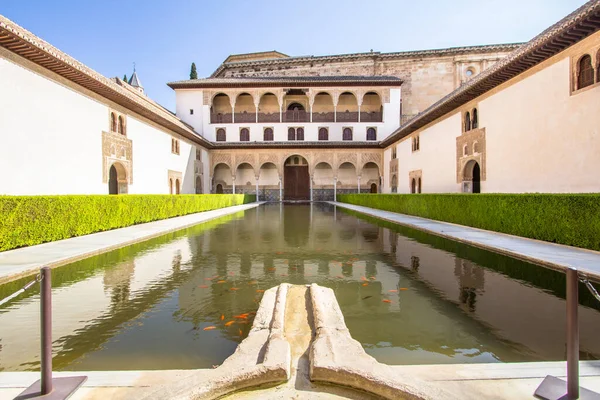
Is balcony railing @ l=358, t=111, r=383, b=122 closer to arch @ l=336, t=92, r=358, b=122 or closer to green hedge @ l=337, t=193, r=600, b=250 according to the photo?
arch @ l=336, t=92, r=358, b=122

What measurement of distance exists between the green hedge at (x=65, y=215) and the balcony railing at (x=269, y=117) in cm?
2030

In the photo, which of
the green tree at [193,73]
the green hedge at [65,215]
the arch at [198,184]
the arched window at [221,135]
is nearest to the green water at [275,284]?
the green hedge at [65,215]

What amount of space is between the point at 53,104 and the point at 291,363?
42.0 feet

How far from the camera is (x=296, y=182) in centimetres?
3491

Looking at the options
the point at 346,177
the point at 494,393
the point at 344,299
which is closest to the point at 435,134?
the point at 346,177

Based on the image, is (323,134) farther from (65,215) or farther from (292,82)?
(65,215)

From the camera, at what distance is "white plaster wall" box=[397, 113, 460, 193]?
17.2 m

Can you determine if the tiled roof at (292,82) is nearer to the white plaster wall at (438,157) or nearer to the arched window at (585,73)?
the white plaster wall at (438,157)

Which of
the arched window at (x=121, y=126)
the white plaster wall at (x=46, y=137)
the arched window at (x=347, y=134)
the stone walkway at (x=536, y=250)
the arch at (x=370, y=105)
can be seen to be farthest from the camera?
the arch at (x=370, y=105)

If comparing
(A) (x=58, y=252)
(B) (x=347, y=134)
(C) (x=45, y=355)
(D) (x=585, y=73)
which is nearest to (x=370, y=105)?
Answer: (B) (x=347, y=134)

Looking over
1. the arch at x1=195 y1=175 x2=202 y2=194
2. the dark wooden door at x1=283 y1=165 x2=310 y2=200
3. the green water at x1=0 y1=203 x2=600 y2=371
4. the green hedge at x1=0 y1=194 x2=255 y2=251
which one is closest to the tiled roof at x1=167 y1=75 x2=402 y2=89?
the dark wooden door at x1=283 y1=165 x2=310 y2=200

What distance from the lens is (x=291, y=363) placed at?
7.89ft

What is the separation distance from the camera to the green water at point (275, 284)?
2859 millimetres

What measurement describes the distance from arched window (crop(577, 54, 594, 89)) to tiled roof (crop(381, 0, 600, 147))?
56 centimetres
